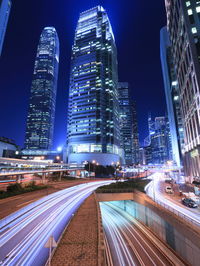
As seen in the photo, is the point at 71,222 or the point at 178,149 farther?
the point at 178,149

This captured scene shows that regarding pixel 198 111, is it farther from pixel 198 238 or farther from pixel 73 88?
A: pixel 73 88

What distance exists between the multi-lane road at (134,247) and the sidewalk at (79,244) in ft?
17.8

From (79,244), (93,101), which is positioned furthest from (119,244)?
(93,101)

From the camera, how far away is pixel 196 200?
83.1 feet

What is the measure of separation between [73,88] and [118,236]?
125582 millimetres

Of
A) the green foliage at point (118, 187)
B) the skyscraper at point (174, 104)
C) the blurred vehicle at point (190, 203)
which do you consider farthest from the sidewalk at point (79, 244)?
the skyscraper at point (174, 104)

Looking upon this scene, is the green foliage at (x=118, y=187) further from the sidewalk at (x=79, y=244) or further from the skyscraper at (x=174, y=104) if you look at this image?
the skyscraper at (x=174, y=104)

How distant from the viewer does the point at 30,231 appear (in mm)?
14250

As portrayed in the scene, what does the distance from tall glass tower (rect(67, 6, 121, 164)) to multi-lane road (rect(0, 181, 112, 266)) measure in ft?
284

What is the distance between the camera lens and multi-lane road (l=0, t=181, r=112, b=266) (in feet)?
35.2

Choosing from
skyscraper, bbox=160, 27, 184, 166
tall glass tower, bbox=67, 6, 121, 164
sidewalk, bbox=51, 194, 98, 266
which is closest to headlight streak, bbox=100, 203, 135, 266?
sidewalk, bbox=51, 194, 98, 266

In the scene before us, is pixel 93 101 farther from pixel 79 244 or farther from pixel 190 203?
pixel 79 244

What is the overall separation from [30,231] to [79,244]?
611cm

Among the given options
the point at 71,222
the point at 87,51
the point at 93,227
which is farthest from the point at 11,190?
the point at 87,51
